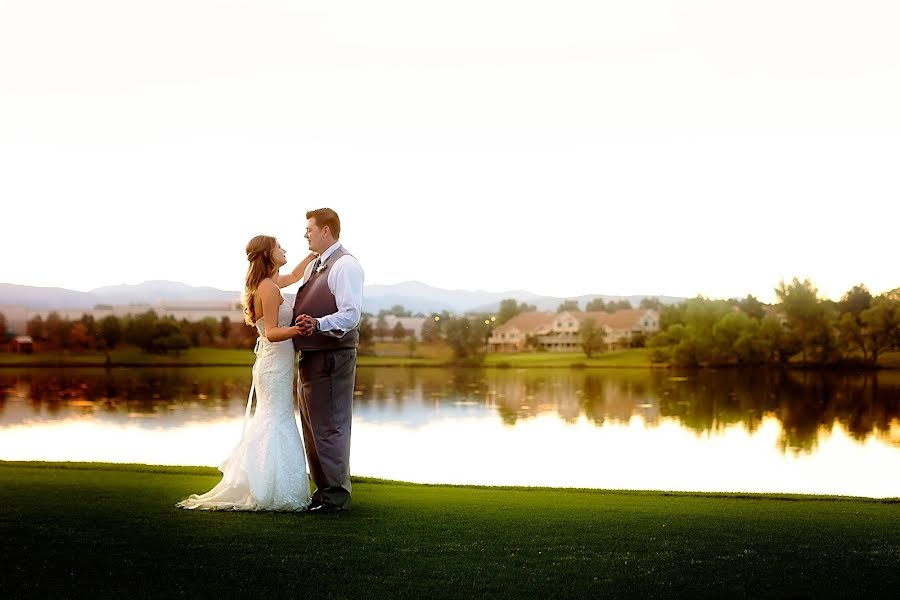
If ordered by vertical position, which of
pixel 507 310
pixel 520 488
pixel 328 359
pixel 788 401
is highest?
pixel 507 310

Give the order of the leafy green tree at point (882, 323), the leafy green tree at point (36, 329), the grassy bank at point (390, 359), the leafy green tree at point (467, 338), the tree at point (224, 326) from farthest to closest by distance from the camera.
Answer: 1. the leafy green tree at point (467, 338)
2. the grassy bank at point (390, 359)
3. the tree at point (224, 326)
4. the leafy green tree at point (36, 329)
5. the leafy green tree at point (882, 323)

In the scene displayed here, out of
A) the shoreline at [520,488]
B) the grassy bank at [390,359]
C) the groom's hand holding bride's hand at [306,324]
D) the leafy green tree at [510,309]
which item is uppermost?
the leafy green tree at [510,309]

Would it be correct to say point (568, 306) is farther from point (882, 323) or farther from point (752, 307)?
point (882, 323)

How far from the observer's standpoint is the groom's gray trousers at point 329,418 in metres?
7.06

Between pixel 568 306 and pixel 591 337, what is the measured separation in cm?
307

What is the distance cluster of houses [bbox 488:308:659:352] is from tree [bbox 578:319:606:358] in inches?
5.5

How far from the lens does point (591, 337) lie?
59281 millimetres

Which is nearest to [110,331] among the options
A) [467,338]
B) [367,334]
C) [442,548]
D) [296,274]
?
[367,334]

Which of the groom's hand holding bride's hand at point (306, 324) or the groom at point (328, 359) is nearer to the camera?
the groom's hand holding bride's hand at point (306, 324)

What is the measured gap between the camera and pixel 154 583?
198 inches

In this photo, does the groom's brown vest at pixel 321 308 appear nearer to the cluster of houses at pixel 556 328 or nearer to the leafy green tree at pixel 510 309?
the cluster of houses at pixel 556 328

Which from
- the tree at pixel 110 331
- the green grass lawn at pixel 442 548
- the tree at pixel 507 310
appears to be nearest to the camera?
A: the green grass lawn at pixel 442 548

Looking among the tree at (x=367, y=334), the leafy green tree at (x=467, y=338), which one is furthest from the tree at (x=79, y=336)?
the leafy green tree at (x=467, y=338)

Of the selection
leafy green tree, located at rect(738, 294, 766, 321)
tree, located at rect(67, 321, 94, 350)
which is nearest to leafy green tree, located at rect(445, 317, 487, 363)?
leafy green tree, located at rect(738, 294, 766, 321)
